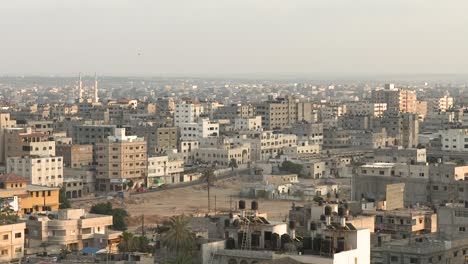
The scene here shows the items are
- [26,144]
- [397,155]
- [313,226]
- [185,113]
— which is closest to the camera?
[313,226]

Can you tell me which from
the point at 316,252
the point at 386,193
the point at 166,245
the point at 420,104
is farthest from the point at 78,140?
the point at 420,104

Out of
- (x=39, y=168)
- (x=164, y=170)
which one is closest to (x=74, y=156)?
(x=164, y=170)

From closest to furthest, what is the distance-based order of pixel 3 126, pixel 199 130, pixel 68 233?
pixel 68 233 < pixel 3 126 < pixel 199 130

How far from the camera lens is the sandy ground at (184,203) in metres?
52.9

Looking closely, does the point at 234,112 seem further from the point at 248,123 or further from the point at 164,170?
the point at 164,170

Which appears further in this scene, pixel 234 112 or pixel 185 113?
pixel 234 112

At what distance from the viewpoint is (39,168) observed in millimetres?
60594

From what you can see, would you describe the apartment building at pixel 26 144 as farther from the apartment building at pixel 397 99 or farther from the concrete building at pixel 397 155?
the apartment building at pixel 397 99

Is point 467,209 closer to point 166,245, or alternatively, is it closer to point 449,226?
point 449,226

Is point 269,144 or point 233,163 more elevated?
point 269,144

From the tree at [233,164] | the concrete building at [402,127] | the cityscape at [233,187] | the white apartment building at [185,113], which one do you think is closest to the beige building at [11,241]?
the cityscape at [233,187]

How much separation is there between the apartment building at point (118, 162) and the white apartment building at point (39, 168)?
4779 millimetres

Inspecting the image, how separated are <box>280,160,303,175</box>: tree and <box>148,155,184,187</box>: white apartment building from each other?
6353 millimetres

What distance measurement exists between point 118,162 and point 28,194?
18.2m
